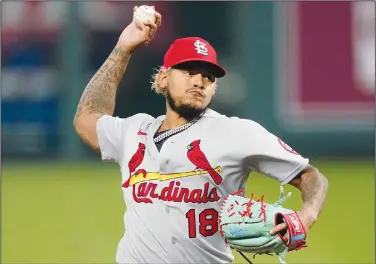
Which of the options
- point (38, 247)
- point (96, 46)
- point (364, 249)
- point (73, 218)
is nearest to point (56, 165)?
point (96, 46)

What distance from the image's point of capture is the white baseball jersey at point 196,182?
4.09m

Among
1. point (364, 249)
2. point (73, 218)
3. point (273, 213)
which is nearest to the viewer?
point (273, 213)

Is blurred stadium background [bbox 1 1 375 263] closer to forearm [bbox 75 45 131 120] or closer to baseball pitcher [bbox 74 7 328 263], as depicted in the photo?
forearm [bbox 75 45 131 120]

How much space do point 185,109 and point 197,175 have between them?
12.0 inches

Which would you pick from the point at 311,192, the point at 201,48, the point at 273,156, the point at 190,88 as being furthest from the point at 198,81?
the point at 311,192

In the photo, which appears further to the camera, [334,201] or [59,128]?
[59,128]

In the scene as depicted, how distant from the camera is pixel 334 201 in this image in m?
11.9

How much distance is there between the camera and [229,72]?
1448cm

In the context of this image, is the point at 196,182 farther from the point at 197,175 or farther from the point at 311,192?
the point at 311,192

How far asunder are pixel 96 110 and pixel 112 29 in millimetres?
9817

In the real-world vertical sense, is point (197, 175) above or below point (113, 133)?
below

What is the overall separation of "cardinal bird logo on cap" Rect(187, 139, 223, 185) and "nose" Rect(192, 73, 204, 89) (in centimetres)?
24

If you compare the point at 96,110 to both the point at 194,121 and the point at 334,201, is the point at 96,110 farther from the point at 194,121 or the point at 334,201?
the point at 334,201

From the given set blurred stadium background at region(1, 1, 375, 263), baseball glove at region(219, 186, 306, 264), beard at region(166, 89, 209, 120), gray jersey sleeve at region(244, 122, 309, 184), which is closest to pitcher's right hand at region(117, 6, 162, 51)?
beard at region(166, 89, 209, 120)
